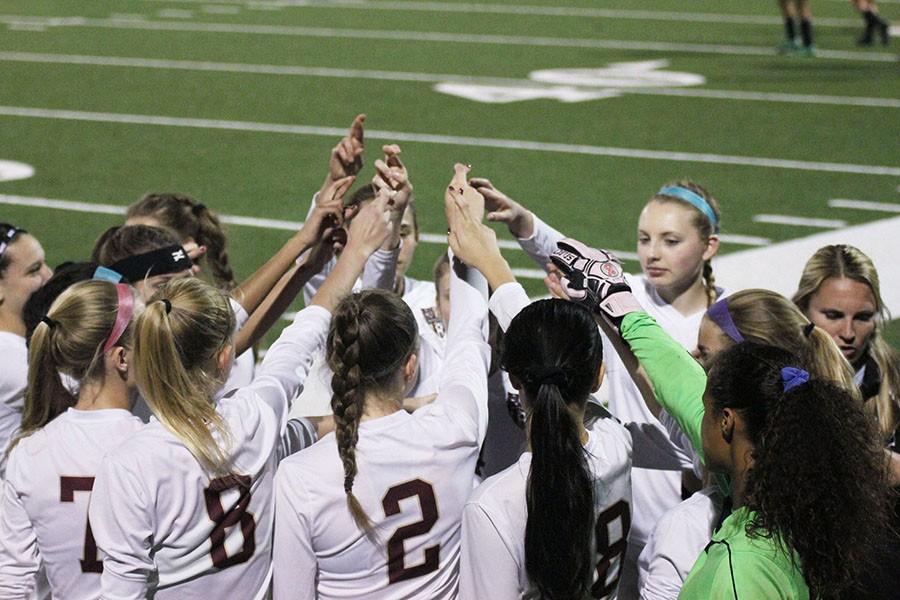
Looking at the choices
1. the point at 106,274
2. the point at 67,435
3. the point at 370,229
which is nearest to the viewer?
the point at 67,435

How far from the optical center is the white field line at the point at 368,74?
1456 centimetres

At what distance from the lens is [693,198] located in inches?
205

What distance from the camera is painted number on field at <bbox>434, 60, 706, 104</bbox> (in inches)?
585

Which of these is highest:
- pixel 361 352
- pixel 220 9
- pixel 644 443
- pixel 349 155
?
pixel 349 155

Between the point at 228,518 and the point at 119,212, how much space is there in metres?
7.36

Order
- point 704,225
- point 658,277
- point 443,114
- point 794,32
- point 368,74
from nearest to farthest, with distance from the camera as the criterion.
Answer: point 658,277, point 704,225, point 443,114, point 368,74, point 794,32

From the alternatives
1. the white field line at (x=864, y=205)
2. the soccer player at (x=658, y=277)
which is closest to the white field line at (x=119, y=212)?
the white field line at (x=864, y=205)

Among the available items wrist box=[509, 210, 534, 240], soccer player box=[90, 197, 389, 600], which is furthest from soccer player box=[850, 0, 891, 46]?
soccer player box=[90, 197, 389, 600]

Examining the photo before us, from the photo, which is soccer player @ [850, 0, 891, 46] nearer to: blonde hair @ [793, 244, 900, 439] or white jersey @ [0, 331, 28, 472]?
blonde hair @ [793, 244, 900, 439]

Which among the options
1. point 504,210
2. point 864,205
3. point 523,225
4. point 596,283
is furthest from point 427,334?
point 864,205

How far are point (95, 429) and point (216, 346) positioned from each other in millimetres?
391

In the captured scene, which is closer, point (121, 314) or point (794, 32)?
point (121, 314)

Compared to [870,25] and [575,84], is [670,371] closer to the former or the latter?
[575,84]

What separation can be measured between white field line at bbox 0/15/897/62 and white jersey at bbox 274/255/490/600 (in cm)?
1491
